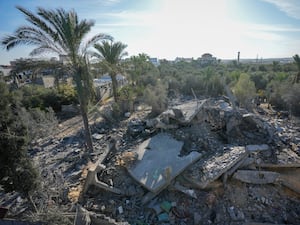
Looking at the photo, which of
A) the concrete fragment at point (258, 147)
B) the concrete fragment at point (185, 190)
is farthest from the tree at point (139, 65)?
the concrete fragment at point (185, 190)

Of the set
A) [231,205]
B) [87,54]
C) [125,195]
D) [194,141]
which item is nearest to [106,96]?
[87,54]

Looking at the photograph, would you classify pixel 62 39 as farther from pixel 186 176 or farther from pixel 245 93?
pixel 245 93

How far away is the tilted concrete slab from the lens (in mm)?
6347

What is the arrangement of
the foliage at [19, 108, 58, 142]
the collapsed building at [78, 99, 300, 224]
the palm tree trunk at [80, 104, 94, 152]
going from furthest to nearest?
the foliage at [19, 108, 58, 142] → the palm tree trunk at [80, 104, 94, 152] → the collapsed building at [78, 99, 300, 224]

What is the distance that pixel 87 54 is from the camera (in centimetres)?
818

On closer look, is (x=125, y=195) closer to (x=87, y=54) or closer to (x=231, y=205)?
(x=231, y=205)

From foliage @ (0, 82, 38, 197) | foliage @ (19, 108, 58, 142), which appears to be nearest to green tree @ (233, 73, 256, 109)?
foliage @ (19, 108, 58, 142)

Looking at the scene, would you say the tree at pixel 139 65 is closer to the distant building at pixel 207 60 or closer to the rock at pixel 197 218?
the rock at pixel 197 218

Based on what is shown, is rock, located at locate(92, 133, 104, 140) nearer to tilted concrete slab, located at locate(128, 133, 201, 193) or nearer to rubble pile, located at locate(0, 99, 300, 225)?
rubble pile, located at locate(0, 99, 300, 225)

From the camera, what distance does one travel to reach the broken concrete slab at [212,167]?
638 centimetres

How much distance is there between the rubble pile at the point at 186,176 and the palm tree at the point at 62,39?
2952mm

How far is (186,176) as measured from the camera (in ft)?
22.0

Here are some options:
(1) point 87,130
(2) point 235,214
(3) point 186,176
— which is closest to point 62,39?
(1) point 87,130

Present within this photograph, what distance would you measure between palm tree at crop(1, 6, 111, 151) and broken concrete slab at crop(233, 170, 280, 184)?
6566 millimetres
